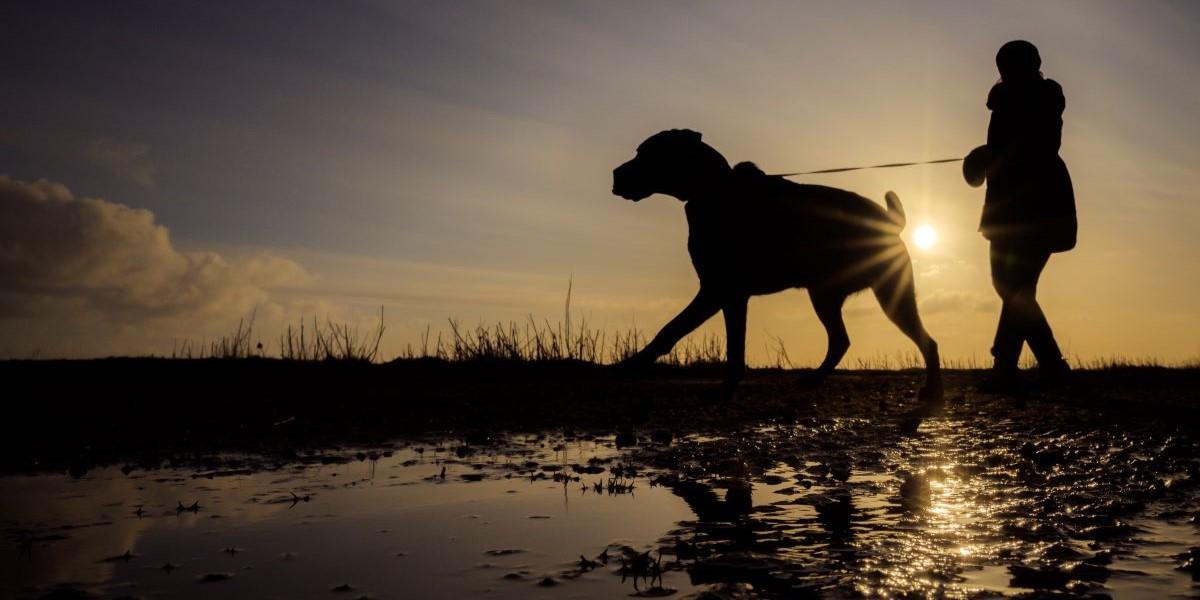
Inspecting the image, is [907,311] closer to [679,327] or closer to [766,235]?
[766,235]

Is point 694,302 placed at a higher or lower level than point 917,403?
higher

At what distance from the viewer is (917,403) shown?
7234mm

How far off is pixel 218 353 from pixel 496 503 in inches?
400

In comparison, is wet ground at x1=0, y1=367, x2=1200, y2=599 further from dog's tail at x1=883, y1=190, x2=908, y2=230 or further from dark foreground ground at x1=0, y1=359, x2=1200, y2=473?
dog's tail at x1=883, y1=190, x2=908, y2=230

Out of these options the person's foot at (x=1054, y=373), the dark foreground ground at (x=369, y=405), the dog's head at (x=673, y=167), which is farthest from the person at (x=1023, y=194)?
the dog's head at (x=673, y=167)

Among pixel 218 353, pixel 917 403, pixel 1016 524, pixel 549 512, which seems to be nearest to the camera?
pixel 1016 524

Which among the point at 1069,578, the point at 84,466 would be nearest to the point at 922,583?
the point at 1069,578

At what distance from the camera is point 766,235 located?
7539mm

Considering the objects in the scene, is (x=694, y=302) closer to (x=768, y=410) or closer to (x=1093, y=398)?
(x=768, y=410)

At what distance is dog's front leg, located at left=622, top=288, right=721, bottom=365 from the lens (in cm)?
703

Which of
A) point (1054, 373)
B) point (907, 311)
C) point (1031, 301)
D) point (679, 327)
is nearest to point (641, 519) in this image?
point (679, 327)

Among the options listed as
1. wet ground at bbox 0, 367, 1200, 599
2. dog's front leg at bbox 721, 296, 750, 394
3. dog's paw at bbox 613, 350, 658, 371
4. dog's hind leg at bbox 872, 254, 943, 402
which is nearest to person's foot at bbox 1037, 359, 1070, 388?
dog's hind leg at bbox 872, 254, 943, 402

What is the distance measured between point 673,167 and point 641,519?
4.71 m

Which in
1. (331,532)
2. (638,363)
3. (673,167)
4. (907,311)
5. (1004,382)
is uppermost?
(673,167)
